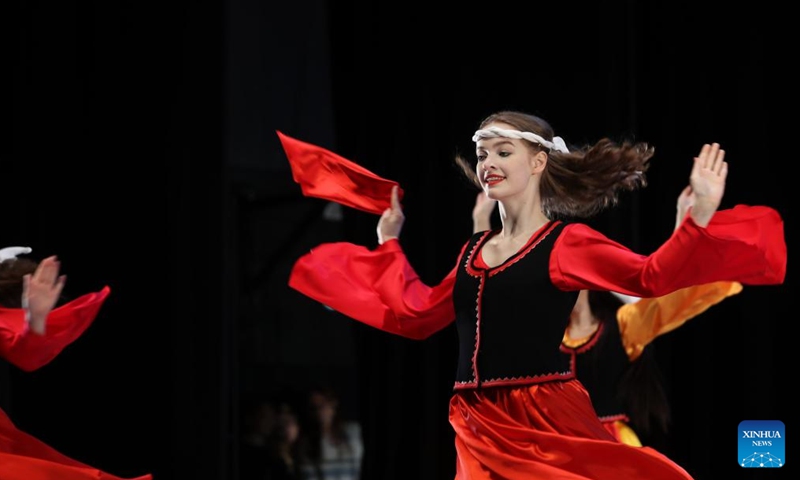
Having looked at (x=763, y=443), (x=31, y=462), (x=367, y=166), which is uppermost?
(x=367, y=166)

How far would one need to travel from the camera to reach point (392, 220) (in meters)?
3.18

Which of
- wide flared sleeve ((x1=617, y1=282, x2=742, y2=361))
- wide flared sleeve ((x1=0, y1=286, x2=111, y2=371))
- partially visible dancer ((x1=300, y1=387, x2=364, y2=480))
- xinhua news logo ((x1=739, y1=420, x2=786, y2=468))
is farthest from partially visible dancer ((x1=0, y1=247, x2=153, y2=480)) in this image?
partially visible dancer ((x1=300, y1=387, x2=364, y2=480))

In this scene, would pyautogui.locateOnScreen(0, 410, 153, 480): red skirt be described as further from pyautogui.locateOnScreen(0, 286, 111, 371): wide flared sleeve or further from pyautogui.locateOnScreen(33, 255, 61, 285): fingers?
pyautogui.locateOnScreen(33, 255, 61, 285): fingers

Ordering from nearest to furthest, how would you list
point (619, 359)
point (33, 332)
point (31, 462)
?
point (31, 462) → point (33, 332) → point (619, 359)

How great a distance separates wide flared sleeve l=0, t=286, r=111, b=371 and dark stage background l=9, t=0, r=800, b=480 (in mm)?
1088

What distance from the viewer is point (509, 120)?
9.73 feet

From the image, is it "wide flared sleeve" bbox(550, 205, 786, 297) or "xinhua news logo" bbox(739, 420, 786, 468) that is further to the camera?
"xinhua news logo" bbox(739, 420, 786, 468)

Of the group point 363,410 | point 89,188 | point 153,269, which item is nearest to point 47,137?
point 89,188

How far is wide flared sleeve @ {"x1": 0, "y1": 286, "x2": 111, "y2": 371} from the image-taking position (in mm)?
3213

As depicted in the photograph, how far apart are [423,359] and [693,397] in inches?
44.1

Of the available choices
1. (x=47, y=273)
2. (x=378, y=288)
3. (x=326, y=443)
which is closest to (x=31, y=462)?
(x=47, y=273)

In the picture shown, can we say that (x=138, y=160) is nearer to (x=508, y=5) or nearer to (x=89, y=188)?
(x=89, y=188)

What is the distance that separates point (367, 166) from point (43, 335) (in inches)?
79.9

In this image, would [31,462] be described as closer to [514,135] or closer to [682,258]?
[514,135]
